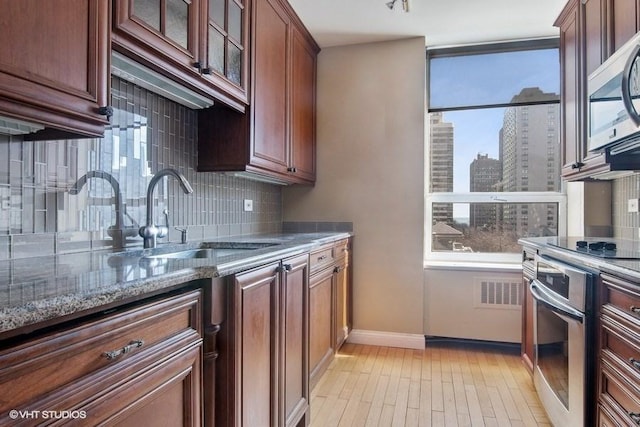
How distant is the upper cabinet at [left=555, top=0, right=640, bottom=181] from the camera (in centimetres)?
198

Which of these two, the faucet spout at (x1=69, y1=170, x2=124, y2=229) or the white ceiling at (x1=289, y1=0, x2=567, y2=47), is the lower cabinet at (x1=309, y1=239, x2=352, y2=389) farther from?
the white ceiling at (x1=289, y1=0, x2=567, y2=47)

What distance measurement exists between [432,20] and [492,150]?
3.76 feet

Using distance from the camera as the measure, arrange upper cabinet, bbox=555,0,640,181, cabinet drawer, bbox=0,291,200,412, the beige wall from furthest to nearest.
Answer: the beige wall < upper cabinet, bbox=555,0,640,181 < cabinet drawer, bbox=0,291,200,412

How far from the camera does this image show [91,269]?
40.8 inches

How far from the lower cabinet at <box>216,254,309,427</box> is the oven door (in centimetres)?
116

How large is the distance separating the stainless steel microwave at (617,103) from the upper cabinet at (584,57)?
0.55 feet

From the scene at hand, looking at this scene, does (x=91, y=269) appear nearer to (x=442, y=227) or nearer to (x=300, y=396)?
(x=300, y=396)

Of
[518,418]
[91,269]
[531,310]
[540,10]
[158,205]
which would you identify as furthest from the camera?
[540,10]

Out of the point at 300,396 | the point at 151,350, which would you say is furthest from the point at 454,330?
the point at 151,350

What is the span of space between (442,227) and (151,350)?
285cm

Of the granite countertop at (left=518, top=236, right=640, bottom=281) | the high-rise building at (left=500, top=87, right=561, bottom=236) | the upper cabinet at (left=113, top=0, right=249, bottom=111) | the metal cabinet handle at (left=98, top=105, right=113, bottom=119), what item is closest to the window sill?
the high-rise building at (left=500, top=87, right=561, bottom=236)

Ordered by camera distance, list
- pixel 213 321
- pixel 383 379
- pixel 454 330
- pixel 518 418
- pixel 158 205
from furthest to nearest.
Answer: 1. pixel 454 330
2. pixel 383 379
3. pixel 518 418
4. pixel 158 205
5. pixel 213 321

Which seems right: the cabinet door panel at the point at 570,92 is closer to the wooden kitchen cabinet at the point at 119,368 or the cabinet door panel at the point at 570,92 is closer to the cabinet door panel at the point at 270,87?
the cabinet door panel at the point at 270,87

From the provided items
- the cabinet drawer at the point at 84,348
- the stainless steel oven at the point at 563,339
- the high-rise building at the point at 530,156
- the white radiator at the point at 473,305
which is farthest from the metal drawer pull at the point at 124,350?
the high-rise building at the point at 530,156
